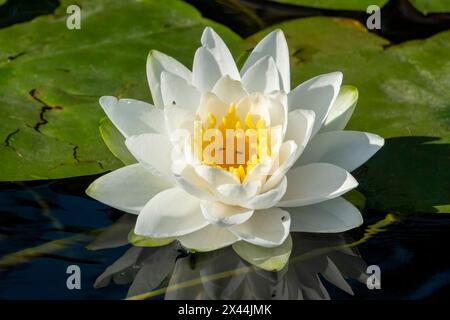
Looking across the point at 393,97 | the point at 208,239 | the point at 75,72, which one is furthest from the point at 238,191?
the point at 75,72

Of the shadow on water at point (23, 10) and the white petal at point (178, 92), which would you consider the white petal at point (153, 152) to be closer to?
the white petal at point (178, 92)

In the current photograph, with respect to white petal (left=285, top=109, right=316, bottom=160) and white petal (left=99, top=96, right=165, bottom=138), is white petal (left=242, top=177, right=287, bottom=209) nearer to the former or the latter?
white petal (left=285, top=109, right=316, bottom=160)

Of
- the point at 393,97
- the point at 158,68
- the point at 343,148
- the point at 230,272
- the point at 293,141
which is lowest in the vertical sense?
the point at 230,272

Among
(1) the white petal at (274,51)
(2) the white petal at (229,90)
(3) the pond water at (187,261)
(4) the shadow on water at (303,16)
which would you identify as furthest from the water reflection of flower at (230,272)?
(4) the shadow on water at (303,16)

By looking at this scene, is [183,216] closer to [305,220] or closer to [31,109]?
[305,220]

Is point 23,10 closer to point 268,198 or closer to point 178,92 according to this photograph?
point 178,92

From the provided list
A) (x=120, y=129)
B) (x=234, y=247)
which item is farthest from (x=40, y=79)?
(x=234, y=247)
